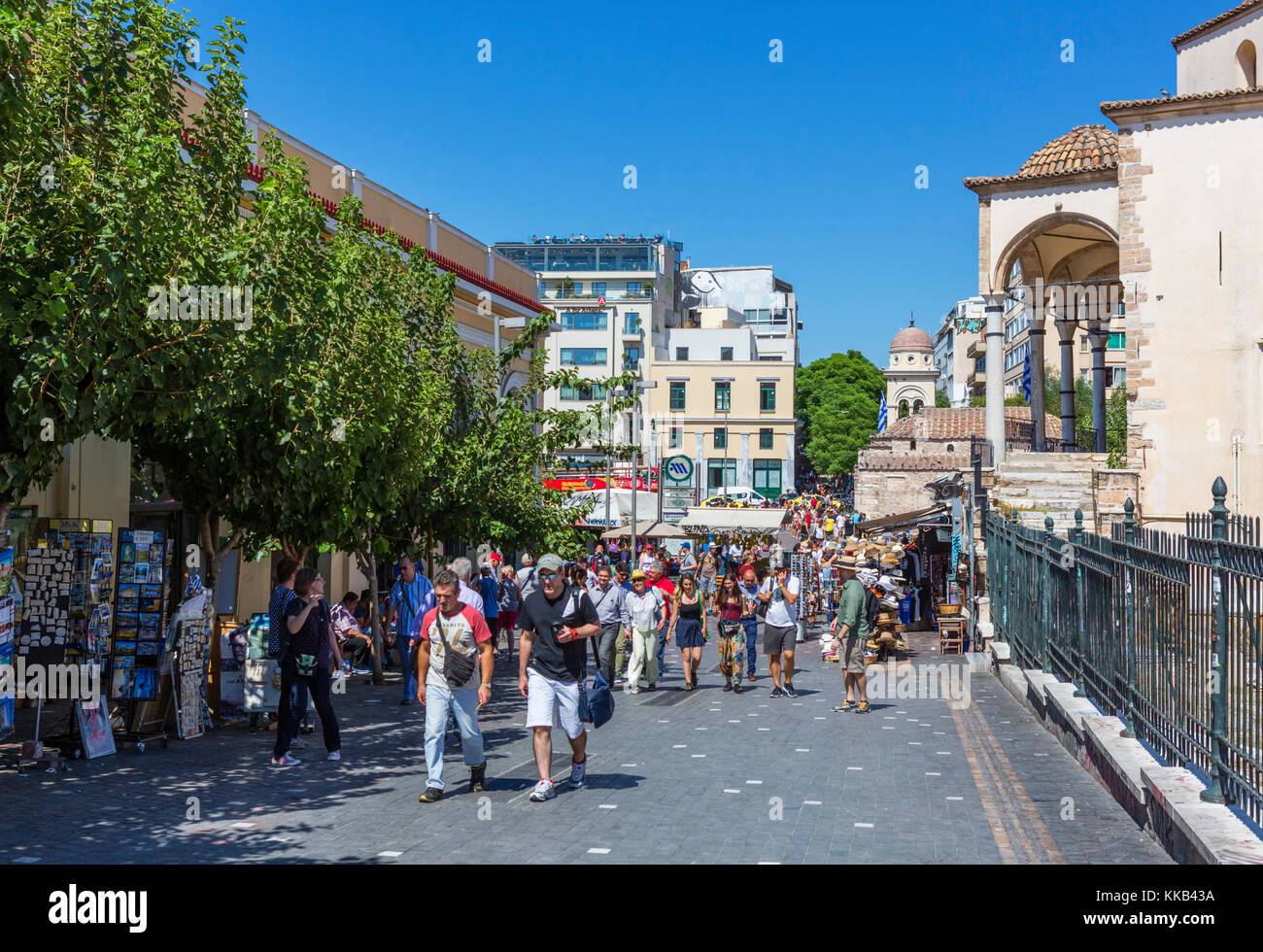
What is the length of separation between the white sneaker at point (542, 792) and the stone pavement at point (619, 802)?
0.08 metres

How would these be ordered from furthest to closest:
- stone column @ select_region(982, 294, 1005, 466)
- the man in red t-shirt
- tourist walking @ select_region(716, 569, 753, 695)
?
stone column @ select_region(982, 294, 1005, 466), the man in red t-shirt, tourist walking @ select_region(716, 569, 753, 695)

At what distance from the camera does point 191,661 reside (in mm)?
11141

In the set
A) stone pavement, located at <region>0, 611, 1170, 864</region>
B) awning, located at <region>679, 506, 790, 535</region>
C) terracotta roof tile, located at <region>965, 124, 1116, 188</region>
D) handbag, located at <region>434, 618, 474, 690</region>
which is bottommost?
stone pavement, located at <region>0, 611, 1170, 864</region>

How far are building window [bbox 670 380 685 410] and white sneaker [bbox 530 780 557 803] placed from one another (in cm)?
6722

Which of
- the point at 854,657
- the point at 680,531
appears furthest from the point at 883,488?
the point at 854,657

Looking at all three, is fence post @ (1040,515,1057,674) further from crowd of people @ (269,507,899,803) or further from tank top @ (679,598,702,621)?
tank top @ (679,598,702,621)

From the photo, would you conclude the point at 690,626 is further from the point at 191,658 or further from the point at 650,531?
the point at 650,531

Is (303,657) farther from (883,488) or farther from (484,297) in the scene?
(883,488)

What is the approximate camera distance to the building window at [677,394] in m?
75.4

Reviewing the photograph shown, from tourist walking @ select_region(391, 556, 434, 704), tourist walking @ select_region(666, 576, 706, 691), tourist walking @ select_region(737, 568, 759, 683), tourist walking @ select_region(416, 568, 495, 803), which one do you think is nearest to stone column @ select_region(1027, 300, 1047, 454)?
tourist walking @ select_region(737, 568, 759, 683)

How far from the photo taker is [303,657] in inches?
Answer: 397

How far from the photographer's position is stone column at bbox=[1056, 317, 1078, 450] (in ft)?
96.5
